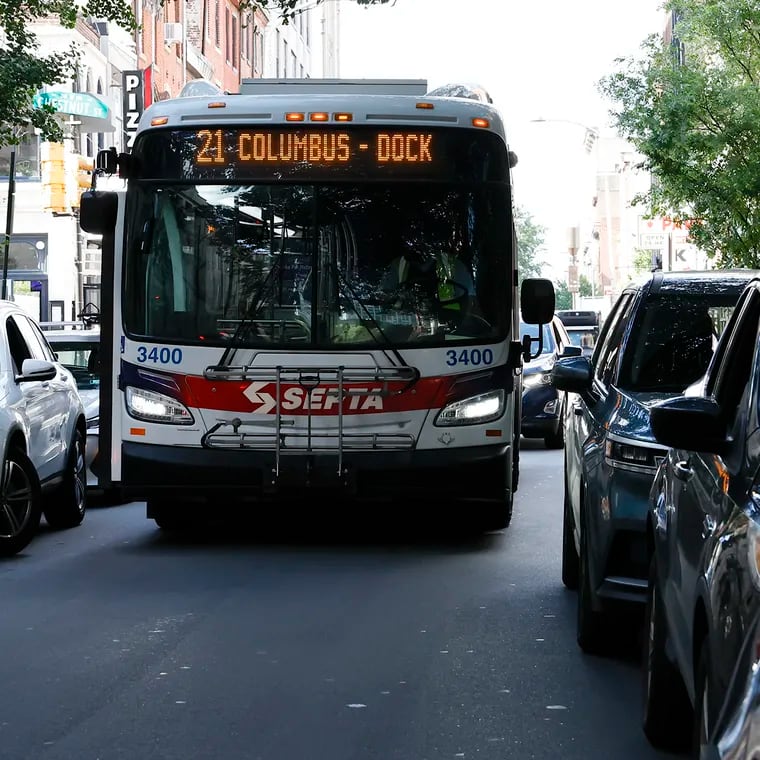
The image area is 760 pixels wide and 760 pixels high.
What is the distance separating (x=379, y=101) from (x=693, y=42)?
2407 centimetres

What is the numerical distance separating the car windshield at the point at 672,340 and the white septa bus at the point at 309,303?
10.3 feet

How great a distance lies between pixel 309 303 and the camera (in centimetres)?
1172

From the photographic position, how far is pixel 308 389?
11602 millimetres

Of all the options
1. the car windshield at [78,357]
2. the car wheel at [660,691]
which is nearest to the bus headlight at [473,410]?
the car wheel at [660,691]

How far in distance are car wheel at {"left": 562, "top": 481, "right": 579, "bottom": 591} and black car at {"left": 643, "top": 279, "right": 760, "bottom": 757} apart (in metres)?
3.48

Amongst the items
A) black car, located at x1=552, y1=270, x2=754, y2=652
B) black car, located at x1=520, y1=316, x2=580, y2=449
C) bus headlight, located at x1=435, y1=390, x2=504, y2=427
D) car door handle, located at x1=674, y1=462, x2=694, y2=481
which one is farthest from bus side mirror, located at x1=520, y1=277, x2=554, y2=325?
black car, located at x1=520, y1=316, x2=580, y2=449

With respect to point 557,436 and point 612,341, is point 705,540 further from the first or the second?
point 557,436

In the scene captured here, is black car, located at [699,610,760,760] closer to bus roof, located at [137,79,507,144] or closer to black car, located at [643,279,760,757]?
black car, located at [643,279,760,757]

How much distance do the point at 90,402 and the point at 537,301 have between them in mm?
5531

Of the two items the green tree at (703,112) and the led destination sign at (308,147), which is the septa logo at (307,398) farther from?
the green tree at (703,112)

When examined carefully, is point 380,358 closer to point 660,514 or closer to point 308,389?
point 308,389

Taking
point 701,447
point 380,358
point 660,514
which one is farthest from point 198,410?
point 701,447

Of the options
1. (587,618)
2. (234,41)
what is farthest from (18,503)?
(234,41)

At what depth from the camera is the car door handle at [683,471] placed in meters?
5.22
